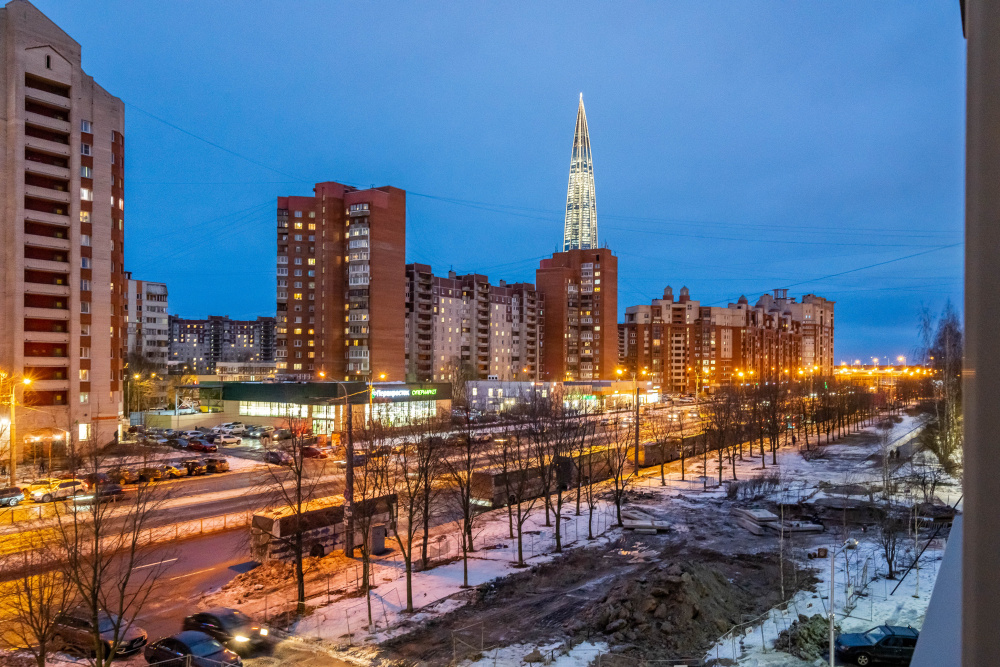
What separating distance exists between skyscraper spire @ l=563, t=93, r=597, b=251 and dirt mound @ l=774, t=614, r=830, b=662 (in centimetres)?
15355

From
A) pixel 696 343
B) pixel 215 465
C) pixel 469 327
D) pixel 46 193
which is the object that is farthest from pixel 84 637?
pixel 696 343

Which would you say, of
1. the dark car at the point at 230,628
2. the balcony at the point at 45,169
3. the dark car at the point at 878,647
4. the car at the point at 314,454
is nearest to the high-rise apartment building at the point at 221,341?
the balcony at the point at 45,169

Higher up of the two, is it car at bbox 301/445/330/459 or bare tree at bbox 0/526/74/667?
bare tree at bbox 0/526/74/667

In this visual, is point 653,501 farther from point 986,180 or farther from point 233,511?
point 986,180

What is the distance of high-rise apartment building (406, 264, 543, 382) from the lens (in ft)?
290

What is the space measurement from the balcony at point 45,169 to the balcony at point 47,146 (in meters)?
0.96

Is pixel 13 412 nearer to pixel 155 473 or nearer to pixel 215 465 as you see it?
pixel 155 473

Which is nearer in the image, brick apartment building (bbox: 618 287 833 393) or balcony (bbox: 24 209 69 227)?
balcony (bbox: 24 209 69 227)

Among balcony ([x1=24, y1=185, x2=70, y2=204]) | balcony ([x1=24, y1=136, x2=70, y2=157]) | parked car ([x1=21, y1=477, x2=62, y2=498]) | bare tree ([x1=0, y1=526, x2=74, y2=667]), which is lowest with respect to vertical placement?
parked car ([x1=21, y1=477, x2=62, y2=498])

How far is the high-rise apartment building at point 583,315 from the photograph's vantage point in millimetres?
104250

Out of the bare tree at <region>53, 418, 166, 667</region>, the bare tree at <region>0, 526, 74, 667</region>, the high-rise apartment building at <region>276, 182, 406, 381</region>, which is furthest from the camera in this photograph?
the high-rise apartment building at <region>276, 182, 406, 381</region>

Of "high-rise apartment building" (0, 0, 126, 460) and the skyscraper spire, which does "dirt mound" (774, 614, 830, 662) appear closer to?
"high-rise apartment building" (0, 0, 126, 460)

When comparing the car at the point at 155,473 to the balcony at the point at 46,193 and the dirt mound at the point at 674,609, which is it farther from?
the dirt mound at the point at 674,609

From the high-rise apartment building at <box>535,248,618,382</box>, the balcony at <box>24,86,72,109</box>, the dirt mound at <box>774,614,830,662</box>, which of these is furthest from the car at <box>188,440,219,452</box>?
the high-rise apartment building at <box>535,248,618,382</box>
